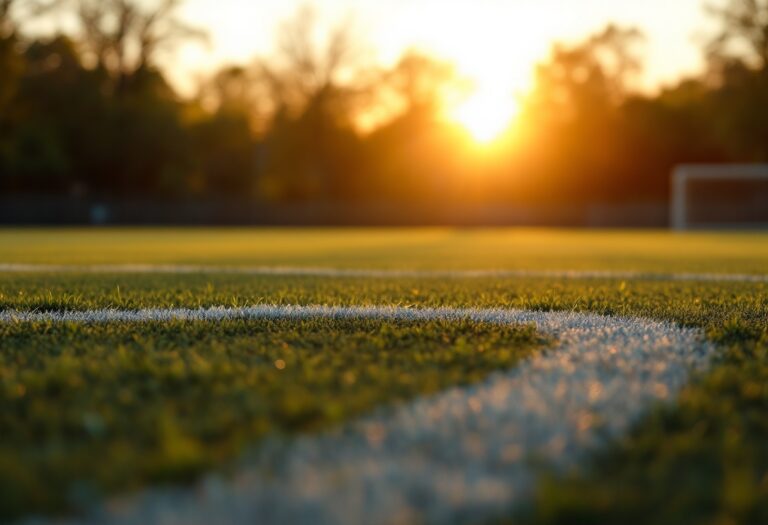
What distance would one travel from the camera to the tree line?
41.6m

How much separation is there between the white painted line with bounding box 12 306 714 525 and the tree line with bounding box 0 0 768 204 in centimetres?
3860

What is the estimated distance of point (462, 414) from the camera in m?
2.19

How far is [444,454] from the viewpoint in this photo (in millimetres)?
1883

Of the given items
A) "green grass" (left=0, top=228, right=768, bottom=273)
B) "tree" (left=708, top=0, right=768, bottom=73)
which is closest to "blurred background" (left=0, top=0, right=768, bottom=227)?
"tree" (left=708, top=0, right=768, bottom=73)

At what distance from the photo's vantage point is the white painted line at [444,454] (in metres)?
1.58

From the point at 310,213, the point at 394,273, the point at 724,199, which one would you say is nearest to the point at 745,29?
the point at 724,199

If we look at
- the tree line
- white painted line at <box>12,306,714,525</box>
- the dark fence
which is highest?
the tree line

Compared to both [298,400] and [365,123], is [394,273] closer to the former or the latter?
[298,400]

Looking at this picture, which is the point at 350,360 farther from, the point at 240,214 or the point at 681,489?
Answer: the point at 240,214

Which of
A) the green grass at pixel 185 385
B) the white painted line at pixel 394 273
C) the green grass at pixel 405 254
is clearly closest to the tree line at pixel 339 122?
the green grass at pixel 405 254

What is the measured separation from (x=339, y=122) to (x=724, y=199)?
19.3 m

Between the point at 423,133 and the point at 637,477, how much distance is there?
46416mm

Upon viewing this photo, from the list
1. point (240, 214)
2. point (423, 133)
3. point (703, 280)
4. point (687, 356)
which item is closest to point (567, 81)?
point (423, 133)

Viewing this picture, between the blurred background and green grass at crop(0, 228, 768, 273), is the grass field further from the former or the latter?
the blurred background
